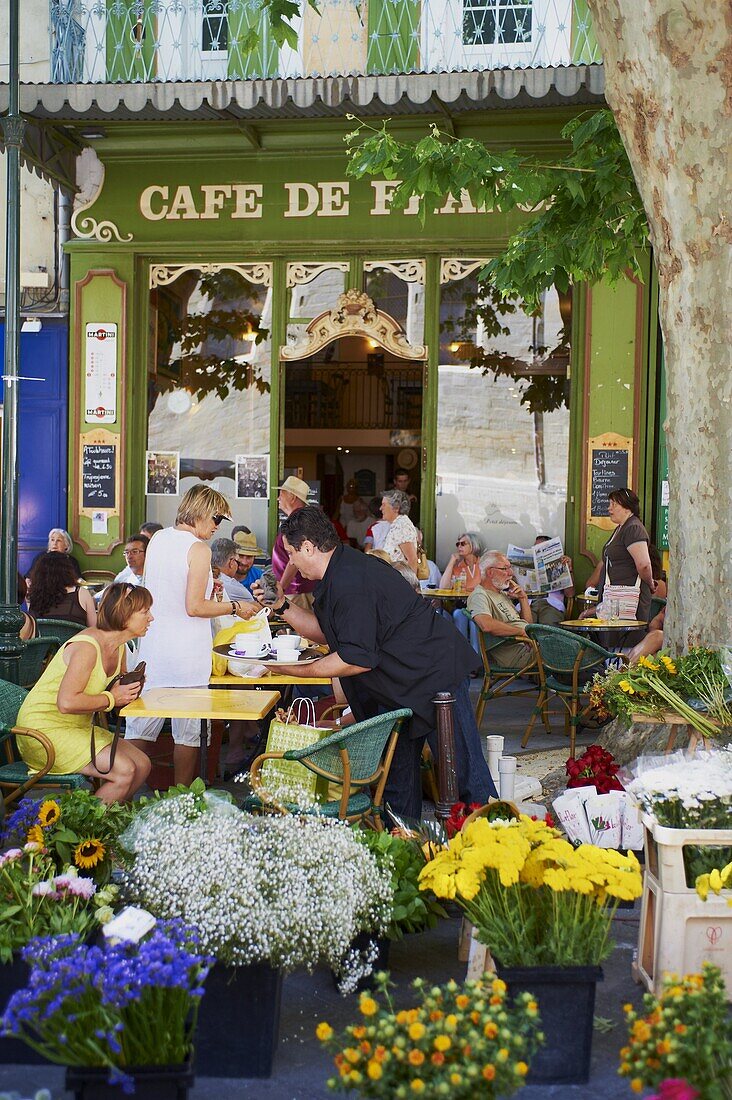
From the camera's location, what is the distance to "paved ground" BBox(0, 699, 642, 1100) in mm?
3404

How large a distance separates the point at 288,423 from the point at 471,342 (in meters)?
2.91

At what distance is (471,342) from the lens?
38.1 feet

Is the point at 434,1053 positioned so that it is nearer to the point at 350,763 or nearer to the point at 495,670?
the point at 350,763

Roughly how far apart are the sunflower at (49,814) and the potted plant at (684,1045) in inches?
89.2

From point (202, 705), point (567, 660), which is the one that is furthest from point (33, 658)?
point (567, 660)

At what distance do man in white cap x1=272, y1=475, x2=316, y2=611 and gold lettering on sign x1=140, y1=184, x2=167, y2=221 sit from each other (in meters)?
3.16

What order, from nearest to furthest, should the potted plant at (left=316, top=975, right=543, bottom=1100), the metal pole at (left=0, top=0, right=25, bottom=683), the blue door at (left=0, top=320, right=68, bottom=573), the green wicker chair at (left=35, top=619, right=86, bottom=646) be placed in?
the potted plant at (left=316, top=975, right=543, bottom=1100), the metal pole at (left=0, top=0, right=25, bottom=683), the green wicker chair at (left=35, top=619, right=86, bottom=646), the blue door at (left=0, top=320, right=68, bottom=573)

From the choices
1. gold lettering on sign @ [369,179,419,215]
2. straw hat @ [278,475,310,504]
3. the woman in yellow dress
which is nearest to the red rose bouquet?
the woman in yellow dress

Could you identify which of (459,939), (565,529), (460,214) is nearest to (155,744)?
(459,939)

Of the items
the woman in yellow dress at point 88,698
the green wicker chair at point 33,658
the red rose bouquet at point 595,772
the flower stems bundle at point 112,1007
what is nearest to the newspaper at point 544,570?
the green wicker chair at point 33,658

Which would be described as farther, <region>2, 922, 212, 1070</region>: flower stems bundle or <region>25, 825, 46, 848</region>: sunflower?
<region>25, 825, 46, 848</region>: sunflower

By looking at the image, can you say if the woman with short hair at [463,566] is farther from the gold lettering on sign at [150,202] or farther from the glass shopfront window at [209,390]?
the gold lettering on sign at [150,202]

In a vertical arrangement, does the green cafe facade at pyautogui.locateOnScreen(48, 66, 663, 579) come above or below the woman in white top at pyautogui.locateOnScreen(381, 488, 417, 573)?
above

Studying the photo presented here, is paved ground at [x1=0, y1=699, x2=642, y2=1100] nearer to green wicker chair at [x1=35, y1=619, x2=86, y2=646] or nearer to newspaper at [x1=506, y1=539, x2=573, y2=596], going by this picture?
green wicker chair at [x1=35, y1=619, x2=86, y2=646]
